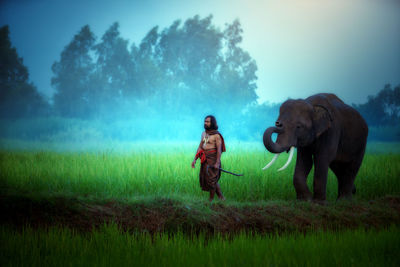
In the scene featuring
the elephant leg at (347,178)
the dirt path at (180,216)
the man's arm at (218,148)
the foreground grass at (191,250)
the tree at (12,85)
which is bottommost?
the foreground grass at (191,250)

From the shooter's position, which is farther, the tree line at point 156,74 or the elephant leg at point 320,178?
the tree line at point 156,74

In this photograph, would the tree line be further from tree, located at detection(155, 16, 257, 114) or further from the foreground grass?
the foreground grass

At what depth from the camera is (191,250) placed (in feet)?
10.2

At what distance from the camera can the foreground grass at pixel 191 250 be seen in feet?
9.56

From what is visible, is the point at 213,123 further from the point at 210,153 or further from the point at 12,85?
the point at 12,85

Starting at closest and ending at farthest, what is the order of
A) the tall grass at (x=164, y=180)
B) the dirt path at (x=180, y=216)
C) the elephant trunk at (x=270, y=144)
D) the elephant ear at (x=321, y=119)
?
the dirt path at (x=180, y=216)
the elephant trunk at (x=270, y=144)
the elephant ear at (x=321, y=119)
the tall grass at (x=164, y=180)

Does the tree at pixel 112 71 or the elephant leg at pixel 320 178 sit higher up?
the tree at pixel 112 71

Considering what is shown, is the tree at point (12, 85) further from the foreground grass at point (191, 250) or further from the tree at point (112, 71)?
the foreground grass at point (191, 250)

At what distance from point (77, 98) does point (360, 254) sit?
17718 mm

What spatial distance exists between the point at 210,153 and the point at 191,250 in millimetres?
1997

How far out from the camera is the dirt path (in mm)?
3947

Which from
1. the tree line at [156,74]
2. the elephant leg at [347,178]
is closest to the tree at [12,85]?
the tree line at [156,74]

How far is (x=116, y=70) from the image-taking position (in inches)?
774

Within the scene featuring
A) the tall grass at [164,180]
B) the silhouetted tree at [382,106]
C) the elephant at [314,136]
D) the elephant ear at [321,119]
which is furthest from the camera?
the silhouetted tree at [382,106]
